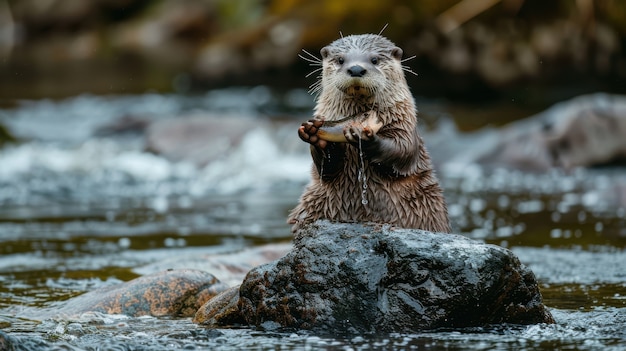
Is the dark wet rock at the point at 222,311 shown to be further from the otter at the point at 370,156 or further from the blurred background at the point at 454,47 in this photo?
the blurred background at the point at 454,47

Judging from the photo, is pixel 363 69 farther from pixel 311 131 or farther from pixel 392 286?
pixel 392 286

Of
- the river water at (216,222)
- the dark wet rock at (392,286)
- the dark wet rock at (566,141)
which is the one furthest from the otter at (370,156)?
the dark wet rock at (566,141)

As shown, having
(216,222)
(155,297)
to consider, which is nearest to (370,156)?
(155,297)

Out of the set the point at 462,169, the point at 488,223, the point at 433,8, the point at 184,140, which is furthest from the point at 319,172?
the point at 433,8

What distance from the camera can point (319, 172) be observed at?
20.8 ft

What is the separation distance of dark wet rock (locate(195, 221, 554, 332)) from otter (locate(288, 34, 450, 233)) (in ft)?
1.96

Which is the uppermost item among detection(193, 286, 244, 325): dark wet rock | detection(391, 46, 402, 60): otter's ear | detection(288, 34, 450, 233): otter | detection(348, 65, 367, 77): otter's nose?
detection(391, 46, 402, 60): otter's ear

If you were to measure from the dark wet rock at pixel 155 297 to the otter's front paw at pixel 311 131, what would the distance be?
1.64 metres

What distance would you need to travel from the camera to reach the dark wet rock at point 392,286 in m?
5.50

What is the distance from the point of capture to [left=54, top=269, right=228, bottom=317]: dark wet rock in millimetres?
6613

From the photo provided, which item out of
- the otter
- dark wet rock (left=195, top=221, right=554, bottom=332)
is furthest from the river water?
the otter

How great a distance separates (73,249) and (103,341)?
462 cm

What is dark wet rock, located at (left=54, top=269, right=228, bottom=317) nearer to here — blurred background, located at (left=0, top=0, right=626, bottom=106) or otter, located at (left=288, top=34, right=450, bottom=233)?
otter, located at (left=288, top=34, right=450, bottom=233)

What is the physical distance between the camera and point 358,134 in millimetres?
5828
